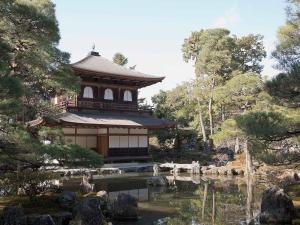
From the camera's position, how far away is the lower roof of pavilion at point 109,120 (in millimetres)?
26036

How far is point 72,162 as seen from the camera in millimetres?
11047

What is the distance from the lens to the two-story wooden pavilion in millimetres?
28302

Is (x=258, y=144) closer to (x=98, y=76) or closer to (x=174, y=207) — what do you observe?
(x=174, y=207)

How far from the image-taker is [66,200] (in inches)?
460

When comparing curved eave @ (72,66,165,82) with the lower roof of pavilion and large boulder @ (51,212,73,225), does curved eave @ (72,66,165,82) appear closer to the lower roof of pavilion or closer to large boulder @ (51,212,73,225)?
the lower roof of pavilion

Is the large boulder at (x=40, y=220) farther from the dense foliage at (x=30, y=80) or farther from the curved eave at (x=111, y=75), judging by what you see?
the curved eave at (x=111, y=75)

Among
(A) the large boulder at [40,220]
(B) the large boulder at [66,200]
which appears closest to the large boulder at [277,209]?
(B) the large boulder at [66,200]

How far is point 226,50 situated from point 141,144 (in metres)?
12.9

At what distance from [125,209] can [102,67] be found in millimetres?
21184

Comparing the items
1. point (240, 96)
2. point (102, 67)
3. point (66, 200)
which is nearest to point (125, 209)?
point (66, 200)

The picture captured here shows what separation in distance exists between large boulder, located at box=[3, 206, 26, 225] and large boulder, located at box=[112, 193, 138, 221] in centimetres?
326

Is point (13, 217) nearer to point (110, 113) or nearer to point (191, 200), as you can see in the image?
point (191, 200)

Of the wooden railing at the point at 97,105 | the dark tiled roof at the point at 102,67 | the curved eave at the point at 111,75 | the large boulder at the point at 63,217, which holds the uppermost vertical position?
the dark tiled roof at the point at 102,67

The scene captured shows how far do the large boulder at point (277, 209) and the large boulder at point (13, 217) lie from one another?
6526mm
